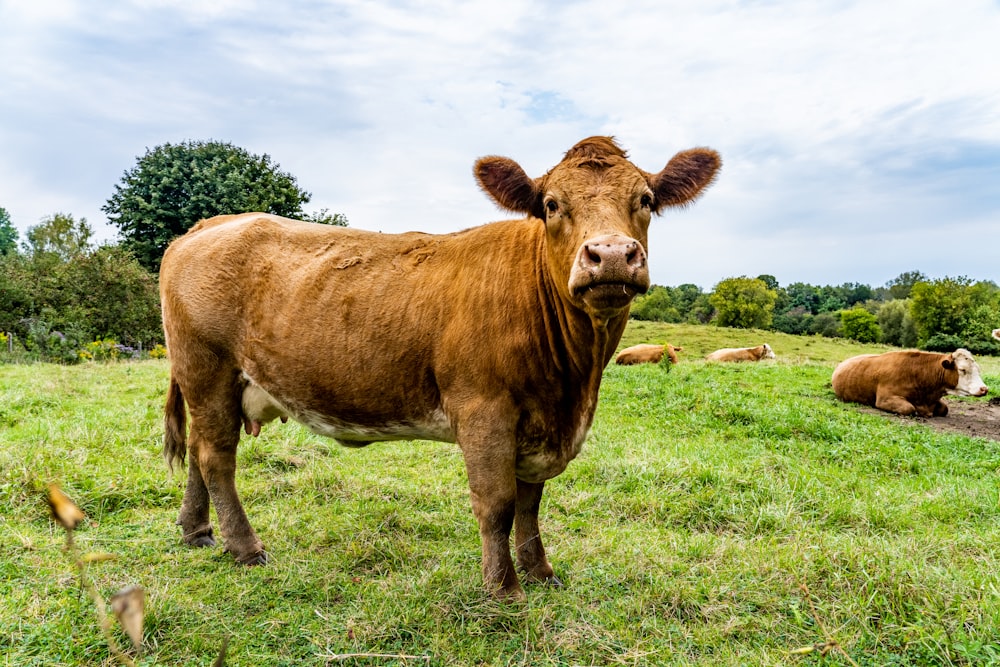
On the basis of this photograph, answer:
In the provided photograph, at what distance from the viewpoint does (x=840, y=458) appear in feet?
24.8

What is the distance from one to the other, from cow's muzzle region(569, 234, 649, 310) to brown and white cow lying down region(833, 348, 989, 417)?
9906mm

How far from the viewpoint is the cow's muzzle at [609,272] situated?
10.2 ft

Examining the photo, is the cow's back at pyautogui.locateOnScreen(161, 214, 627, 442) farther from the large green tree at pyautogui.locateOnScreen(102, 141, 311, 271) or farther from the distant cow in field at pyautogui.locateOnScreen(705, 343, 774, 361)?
the large green tree at pyautogui.locateOnScreen(102, 141, 311, 271)

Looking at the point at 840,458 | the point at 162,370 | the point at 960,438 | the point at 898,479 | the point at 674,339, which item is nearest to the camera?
the point at 898,479

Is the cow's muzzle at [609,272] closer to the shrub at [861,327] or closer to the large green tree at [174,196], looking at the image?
the large green tree at [174,196]

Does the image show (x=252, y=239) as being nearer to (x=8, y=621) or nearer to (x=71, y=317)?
(x=8, y=621)

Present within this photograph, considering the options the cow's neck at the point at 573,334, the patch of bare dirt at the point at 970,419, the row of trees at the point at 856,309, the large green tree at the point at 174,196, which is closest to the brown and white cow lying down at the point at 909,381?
the patch of bare dirt at the point at 970,419

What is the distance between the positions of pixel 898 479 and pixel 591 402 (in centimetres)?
469

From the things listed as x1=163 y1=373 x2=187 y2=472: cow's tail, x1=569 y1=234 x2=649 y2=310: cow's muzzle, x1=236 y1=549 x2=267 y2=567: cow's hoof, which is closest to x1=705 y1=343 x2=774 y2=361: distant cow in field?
x1=163 y1=373 x2=187 y2=472: cow's tail

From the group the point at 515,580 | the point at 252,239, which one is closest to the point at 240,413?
the point at 252,239

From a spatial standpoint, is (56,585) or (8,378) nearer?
(56,585)

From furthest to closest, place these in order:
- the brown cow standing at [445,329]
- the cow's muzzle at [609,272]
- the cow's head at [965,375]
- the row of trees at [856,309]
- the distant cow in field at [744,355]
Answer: the row of trees at [856,309]
the distant cow in field at [744,355]
the cow's head at [965,375]
the brown cow standing at [445,329]
the cow's muzzle at [609,272]

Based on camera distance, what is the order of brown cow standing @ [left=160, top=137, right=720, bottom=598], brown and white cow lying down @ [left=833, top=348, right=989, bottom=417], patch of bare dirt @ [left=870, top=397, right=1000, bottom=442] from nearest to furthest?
brown cow standing @ [left=160, top=137, right=720, bottom=598]
patch of bare dirt @ [left=870, top=397, right=1000, bottom=442]
brown and white cow lying down @ [left=833, top=348, right=989, bottom=417]

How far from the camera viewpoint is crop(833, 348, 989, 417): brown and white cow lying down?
36.8ft
